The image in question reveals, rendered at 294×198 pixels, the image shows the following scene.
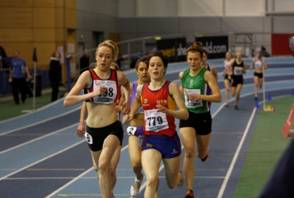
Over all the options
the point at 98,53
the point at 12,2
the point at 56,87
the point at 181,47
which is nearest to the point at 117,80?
the point at 98,53

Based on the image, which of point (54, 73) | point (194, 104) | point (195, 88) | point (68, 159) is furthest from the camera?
point (54, 73)

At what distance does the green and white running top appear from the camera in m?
9.41

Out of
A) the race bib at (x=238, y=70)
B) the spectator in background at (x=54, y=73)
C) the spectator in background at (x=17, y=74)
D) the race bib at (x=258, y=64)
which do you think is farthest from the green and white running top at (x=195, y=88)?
the race bib at (x=258, y=64)

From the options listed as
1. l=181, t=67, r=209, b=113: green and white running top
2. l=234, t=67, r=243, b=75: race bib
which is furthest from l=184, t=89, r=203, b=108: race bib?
l=234, t=67, r=243, b=75: race bib

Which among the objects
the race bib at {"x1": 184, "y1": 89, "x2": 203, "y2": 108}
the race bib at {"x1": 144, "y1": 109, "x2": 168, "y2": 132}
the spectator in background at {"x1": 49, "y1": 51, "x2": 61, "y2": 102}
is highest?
the spectator in background at {"x1": 49, "y1": 51, "x2": 61, "y2": 102}

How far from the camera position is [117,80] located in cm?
848

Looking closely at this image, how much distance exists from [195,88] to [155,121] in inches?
65.2

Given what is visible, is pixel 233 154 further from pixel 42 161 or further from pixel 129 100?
pixel 129 100

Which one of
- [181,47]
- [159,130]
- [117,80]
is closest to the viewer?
[159,130]

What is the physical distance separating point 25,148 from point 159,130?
28.1ft

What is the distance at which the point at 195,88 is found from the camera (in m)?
9.42

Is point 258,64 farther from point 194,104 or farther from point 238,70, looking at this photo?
point 194,104

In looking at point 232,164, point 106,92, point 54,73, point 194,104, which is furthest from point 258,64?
point 106,92

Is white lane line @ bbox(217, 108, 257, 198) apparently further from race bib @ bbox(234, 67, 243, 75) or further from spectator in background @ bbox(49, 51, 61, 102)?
spectator in background @ bbox(49, 51, 61, 102)
